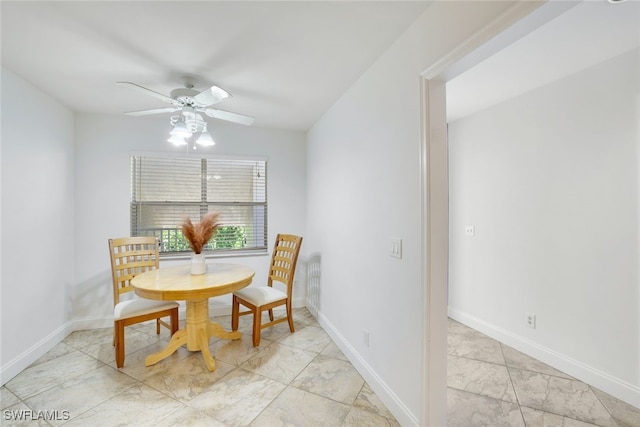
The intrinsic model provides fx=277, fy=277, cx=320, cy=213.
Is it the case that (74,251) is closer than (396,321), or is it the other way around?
(396,321)

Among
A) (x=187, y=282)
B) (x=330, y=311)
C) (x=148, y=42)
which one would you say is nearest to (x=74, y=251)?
(x=187, y=282)

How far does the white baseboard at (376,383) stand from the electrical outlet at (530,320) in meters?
1.55

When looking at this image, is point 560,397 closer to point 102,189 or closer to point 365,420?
point 365,420

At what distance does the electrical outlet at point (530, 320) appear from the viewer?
2.40 m

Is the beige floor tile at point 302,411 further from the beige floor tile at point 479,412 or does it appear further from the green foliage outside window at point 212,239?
the green foliage outside window at point 212,239

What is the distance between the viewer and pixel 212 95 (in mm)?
1919

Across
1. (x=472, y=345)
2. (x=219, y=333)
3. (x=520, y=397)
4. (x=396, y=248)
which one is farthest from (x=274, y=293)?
(x=520, y=397)

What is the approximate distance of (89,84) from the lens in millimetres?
2277

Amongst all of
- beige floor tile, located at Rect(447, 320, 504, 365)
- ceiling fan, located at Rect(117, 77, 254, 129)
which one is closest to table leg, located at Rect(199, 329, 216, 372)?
ceiling fan, located at Rect(117, 77, 254, 129)

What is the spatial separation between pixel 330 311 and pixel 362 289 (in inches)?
31.2

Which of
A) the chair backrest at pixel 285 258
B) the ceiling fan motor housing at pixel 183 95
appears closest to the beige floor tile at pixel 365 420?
the chair backrest at pixel 285 258

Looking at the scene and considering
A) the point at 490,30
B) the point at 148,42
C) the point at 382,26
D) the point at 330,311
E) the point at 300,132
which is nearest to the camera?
the point at 490,30

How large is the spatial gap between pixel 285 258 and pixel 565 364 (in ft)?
8.40

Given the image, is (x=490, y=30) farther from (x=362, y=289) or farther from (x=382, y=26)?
(x=362, y=289)
